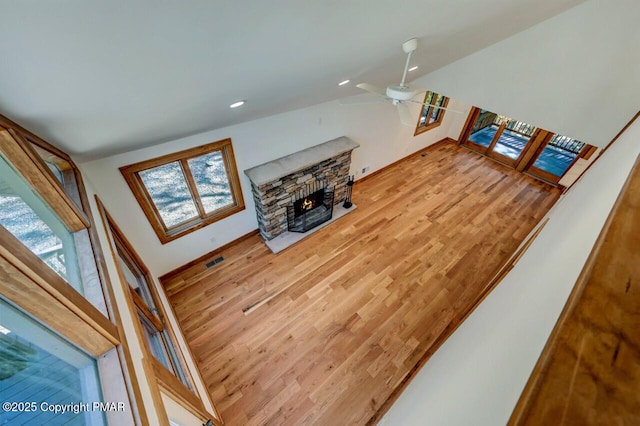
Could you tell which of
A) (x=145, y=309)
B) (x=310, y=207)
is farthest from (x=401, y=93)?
(x=145, y=309)

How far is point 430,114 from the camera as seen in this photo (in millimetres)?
5801

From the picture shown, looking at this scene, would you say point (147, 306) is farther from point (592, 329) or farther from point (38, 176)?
point (592, 329)

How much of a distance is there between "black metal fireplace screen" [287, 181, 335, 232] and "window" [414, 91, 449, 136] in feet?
10.3

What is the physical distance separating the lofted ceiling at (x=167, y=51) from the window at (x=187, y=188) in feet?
3.31

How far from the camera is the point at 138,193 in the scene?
8.93 ft

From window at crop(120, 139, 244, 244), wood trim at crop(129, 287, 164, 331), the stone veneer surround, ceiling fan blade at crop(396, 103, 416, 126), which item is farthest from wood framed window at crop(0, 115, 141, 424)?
ceiling fan blade at crop(396, 103, 416, 126)

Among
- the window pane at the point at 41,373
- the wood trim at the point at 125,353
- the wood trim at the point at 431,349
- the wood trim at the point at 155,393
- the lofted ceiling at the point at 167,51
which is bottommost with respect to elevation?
the wood trim at the point at 431,349

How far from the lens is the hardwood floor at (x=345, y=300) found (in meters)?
2.54

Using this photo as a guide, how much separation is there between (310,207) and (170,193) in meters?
2.17

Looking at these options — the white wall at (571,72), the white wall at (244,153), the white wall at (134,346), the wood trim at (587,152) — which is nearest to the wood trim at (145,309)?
the white wall at (134,346)

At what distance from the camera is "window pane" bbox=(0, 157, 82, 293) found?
95 centimetres

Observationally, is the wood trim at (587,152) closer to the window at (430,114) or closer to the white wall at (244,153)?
the window at (430,114)

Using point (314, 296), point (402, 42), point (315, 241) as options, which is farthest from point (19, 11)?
point (315, 241)

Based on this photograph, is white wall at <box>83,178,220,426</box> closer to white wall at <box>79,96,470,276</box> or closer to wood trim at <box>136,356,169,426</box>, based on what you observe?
wood trim at <box>136,356,169,426</box>
